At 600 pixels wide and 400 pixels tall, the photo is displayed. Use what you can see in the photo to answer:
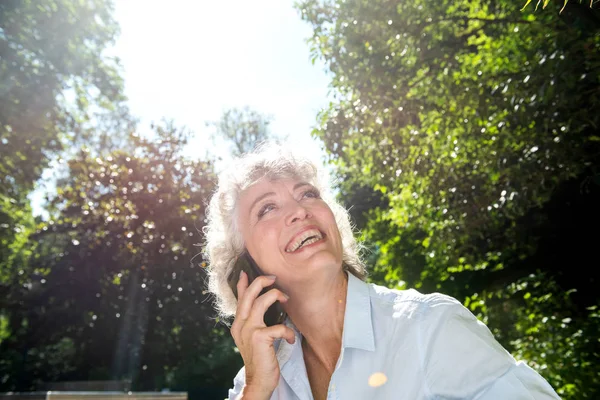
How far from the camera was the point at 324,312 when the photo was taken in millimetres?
2436

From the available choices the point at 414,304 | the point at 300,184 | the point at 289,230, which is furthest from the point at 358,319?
the point at 300,184

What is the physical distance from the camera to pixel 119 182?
1379cm

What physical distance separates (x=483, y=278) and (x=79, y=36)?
1195cm

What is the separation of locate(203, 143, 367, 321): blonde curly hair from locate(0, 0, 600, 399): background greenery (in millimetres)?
757

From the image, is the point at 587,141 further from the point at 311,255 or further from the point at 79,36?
the point at 79,36

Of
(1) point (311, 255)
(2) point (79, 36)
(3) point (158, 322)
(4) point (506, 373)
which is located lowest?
(4) point (506, 373)

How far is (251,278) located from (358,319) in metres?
0.74

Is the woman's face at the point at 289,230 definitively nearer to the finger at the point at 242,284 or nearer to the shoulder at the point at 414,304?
the finger at the point at 242,284

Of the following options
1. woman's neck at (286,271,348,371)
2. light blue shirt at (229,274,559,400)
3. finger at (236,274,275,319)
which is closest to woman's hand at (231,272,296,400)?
Result: finger at (236,274,275,319)

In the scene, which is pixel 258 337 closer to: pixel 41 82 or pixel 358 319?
pixel 358 319

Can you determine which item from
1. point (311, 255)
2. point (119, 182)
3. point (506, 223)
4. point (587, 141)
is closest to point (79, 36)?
point (119, 182)

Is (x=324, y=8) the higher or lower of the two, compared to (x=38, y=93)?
lower

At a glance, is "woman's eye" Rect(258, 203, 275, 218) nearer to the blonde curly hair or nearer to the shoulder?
the blonde curly hair

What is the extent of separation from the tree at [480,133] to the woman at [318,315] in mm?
3411
